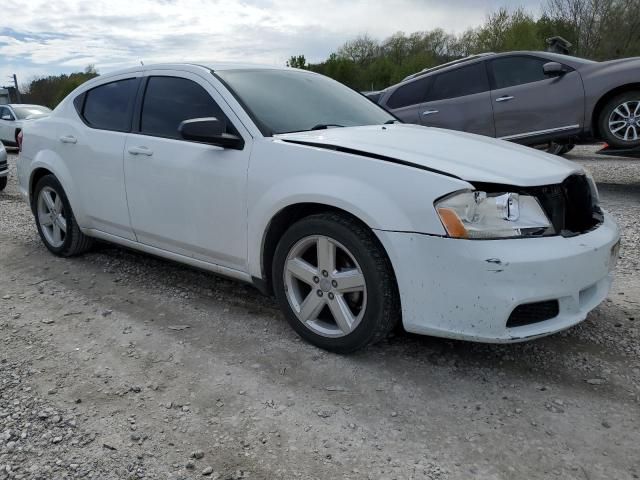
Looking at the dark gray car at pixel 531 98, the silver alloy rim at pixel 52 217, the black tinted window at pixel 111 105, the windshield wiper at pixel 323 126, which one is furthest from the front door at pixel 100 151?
the dark gray car at pixel 531 98

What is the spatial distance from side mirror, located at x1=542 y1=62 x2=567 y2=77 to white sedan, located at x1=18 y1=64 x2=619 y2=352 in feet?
13.1

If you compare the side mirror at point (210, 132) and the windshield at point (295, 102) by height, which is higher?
the windshield at point (295, 102)

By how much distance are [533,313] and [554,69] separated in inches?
217

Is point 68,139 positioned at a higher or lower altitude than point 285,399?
higher

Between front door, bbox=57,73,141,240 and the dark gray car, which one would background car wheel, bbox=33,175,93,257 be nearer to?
front door, bbox=57,73,141,240

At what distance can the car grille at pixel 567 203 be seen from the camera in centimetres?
271

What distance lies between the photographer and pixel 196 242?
3.60 metres

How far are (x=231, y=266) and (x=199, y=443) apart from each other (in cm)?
131

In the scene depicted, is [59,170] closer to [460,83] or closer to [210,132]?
[210,132]

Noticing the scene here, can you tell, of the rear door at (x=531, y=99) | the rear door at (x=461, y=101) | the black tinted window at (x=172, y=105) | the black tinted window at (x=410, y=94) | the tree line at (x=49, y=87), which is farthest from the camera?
the tree line at (x=49, y=87)

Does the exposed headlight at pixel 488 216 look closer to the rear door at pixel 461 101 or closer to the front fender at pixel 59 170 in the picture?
the front fender at pixel 59 170

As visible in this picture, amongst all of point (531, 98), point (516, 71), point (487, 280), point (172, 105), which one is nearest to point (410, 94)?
point (516, 71)

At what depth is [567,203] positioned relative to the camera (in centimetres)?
292

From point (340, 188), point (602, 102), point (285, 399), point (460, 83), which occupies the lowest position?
point (285, 399)
